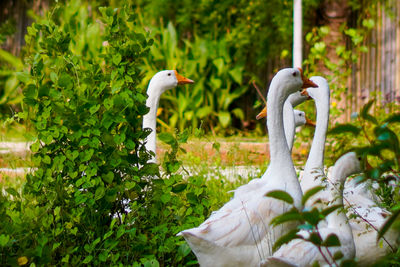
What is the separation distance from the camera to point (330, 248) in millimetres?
2510

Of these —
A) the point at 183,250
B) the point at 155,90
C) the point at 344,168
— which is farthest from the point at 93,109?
the point at 155,90

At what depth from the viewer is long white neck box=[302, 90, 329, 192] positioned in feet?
10.9

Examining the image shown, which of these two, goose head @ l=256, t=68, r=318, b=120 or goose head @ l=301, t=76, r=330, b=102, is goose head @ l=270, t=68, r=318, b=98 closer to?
goose head @ l=256, t=68, r=318, b=120

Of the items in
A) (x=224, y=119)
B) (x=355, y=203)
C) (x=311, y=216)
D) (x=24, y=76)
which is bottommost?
(x=224, y=119)

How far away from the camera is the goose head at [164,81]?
4.07m

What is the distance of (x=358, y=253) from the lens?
9.03 ft

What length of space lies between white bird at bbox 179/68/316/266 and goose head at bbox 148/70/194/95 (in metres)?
1.33

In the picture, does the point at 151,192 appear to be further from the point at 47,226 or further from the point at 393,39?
the point at 393,39

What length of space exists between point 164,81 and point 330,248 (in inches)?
80.3

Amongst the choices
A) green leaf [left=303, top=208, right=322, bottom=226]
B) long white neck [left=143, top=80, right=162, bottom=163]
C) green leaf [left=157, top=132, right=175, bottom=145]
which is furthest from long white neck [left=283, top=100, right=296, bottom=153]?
green leaf [left=303, top=208, right=322, bottom=226]

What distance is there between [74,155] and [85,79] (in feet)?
1.26

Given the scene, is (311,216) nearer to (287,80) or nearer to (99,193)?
(99,193)

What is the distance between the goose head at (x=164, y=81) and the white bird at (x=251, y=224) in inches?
52.2

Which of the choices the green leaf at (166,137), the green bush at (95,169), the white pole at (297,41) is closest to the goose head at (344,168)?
the green bush at (95,169)
